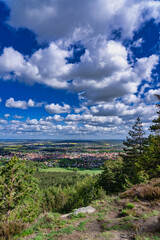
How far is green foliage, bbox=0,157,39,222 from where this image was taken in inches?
406

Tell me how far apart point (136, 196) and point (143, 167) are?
19.4 ft

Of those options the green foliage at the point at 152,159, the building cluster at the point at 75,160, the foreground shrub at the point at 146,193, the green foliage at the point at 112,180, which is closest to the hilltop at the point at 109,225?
the foreground shrub at the point at 146,193

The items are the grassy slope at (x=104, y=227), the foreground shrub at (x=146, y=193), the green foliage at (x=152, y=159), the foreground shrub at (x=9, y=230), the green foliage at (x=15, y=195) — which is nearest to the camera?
the grassy slope at (x=104, y=227)

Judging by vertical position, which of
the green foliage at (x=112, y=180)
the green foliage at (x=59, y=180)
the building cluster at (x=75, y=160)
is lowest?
the building cluster at (x=75, y=160)

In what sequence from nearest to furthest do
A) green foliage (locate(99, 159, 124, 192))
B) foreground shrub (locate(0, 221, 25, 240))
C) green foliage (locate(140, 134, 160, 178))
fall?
1. foreground shrub (locate(0, 221, 25, 240))
2. green foliage (locate(140, 134, 160, 178))
3. green foliage (locate(99, 159, 124, 192))

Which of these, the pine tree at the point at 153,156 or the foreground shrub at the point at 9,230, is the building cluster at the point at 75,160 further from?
the foreground shrub at the point at 9,230

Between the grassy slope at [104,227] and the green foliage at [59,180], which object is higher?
the grassy slope at [104,227]

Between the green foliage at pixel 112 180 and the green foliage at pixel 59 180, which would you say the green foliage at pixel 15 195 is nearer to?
the green foliage at pixel 112 180

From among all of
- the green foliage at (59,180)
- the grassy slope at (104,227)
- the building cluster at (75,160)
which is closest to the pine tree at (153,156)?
the grassy slope at (104,227)

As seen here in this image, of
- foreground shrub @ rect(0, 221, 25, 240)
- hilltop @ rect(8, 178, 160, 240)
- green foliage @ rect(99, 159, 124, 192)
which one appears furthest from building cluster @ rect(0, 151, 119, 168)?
foreground shrub @ rect(0, 221, 25, 240)

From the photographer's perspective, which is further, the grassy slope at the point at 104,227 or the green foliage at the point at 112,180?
the green foliage at the point at 112,180

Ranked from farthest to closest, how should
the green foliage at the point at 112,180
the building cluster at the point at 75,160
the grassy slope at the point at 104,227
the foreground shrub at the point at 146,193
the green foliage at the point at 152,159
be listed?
the building cluster at the point at 75,160
the green foliage at the point at 112,180
the green foliage at the point at 152,159
the foreground shrub at the point at 146,193
the grassy slope at the point at 104,227

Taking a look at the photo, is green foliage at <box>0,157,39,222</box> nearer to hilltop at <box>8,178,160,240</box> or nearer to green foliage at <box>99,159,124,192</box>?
hilltop at <box>8,178,160,240</box>

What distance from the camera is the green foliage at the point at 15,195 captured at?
33.8 ft
